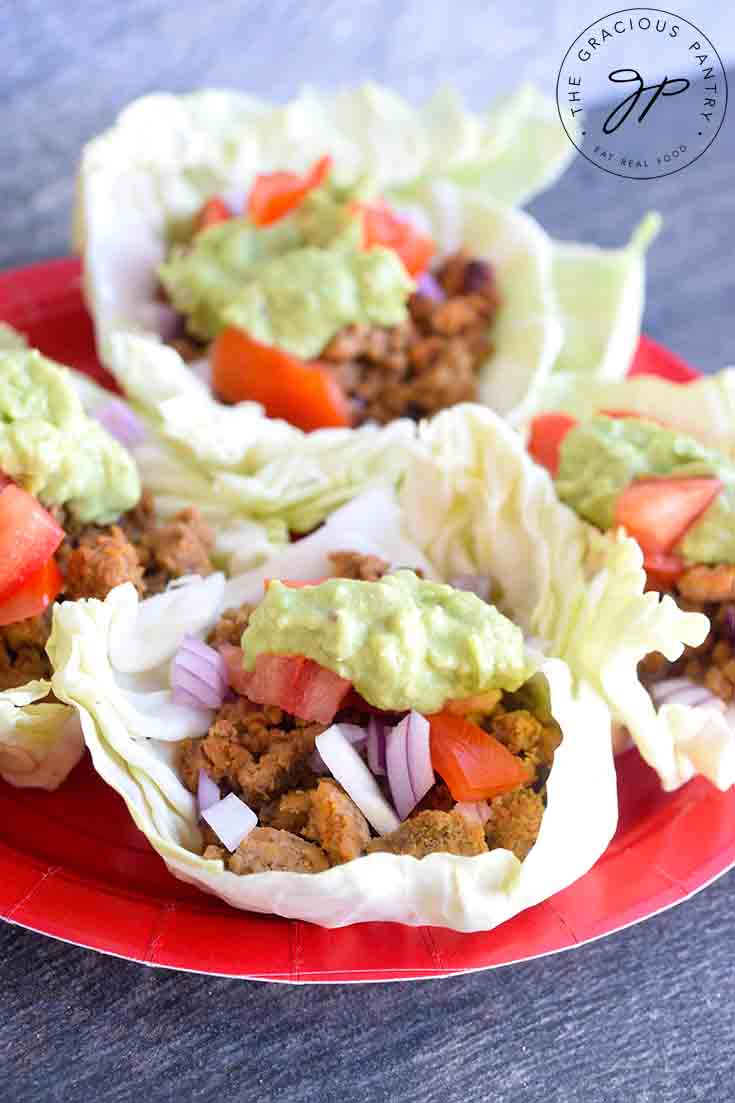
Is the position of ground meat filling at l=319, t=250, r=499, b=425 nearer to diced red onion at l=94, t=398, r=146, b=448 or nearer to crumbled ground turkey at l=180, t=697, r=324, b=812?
diced red onion at l=94, t=398, r=146, b=448

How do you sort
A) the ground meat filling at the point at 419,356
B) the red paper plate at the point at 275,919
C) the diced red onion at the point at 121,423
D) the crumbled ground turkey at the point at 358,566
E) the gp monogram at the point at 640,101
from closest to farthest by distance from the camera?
the red paper plate at the point at 275,919 < the crumbled ground turkey at the point at 358,566 < the diced red onion at the point at 121,423 < the ground meat filling at the point at 419,356 < the gp monogram at the point at 640,101

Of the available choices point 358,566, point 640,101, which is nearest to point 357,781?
point 358,566

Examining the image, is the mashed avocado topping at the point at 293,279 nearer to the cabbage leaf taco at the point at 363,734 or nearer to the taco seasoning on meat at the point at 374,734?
the cabbage leaf taco at the point at 363,734

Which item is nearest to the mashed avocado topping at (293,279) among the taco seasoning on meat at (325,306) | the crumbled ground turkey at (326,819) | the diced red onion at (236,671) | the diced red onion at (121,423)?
the taco seasoning on meat at (325,306)

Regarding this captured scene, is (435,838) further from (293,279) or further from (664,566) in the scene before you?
(293,279)

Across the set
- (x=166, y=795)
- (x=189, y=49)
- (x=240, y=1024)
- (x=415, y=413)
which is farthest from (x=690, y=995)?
(x=189, y=49)

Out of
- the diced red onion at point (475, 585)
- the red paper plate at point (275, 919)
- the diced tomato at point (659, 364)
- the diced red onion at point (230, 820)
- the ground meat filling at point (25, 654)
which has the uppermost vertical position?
the ground meat filling at point (25, 654)

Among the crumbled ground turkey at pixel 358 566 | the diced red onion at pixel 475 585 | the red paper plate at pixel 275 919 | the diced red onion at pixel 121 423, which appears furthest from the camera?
the diced red onion at pixel 121 423

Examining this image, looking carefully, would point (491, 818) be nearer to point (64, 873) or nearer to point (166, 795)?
point (166, 795)
